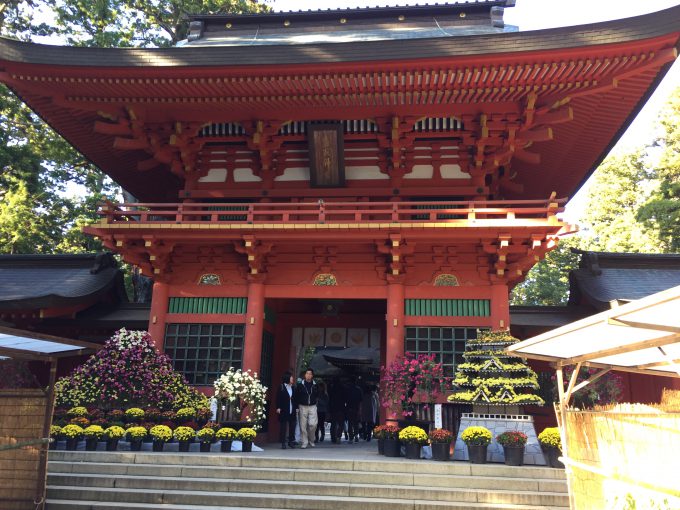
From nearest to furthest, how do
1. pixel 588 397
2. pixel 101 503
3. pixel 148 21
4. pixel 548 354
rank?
pixel 548 354 → pixel 101 503 → pixel 588 397 → pixel 148 21

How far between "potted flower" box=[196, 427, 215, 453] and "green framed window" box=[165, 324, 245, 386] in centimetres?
309

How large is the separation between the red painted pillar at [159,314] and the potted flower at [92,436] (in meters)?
3.46

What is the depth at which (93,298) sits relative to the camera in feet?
56.3

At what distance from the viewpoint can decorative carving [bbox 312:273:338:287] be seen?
14.5m

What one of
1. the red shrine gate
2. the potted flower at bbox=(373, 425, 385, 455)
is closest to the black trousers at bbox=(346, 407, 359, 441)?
the red shrine gate

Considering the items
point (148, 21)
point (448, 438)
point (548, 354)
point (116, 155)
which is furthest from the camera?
point (148, 21)

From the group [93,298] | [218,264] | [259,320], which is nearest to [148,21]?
[93,298]

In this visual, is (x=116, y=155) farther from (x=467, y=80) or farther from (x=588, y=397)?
(x=588, y=397)

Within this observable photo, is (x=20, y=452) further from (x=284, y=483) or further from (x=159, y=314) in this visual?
(x=159, y=314)

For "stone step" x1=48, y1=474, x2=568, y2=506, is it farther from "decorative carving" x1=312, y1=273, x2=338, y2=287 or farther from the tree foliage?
the tree foliage

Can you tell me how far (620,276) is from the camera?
16.9 meters

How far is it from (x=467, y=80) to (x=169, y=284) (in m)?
9.26

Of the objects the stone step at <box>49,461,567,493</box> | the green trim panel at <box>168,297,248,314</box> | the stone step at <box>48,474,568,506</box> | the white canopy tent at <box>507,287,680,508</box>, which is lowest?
the stone step at <box>48,474,568,506</box>

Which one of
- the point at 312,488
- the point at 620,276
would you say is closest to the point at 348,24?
the point at 620,276
